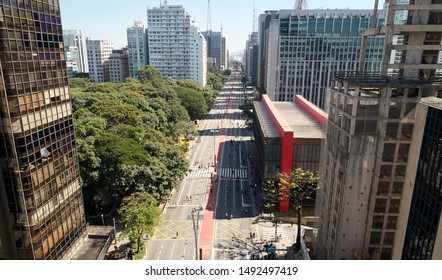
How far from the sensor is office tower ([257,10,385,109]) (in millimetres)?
96188

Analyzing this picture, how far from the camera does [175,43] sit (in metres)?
158

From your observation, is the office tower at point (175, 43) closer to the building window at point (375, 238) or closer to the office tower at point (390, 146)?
the office tower at point (390, 146)

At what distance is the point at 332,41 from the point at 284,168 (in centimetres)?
6516

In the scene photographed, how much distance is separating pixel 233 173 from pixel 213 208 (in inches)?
605

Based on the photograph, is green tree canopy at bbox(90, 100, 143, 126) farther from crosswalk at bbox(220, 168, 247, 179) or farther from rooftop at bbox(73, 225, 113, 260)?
rooftop at bbox(73, 225, 113, 260)

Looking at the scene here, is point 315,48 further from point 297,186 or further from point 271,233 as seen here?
point 271,233

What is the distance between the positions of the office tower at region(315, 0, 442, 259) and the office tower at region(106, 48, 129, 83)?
557ft

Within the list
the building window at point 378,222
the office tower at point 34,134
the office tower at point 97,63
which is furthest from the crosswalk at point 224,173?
the office tower at point 97,63

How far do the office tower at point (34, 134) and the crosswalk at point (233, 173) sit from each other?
37.3 metres

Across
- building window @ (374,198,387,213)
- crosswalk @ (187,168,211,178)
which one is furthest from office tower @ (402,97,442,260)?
crosswalk @ (187,168,211,178)

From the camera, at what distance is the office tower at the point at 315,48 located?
9619 centimetres

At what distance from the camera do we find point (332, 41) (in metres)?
98.0

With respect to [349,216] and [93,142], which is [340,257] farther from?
[93,142]
